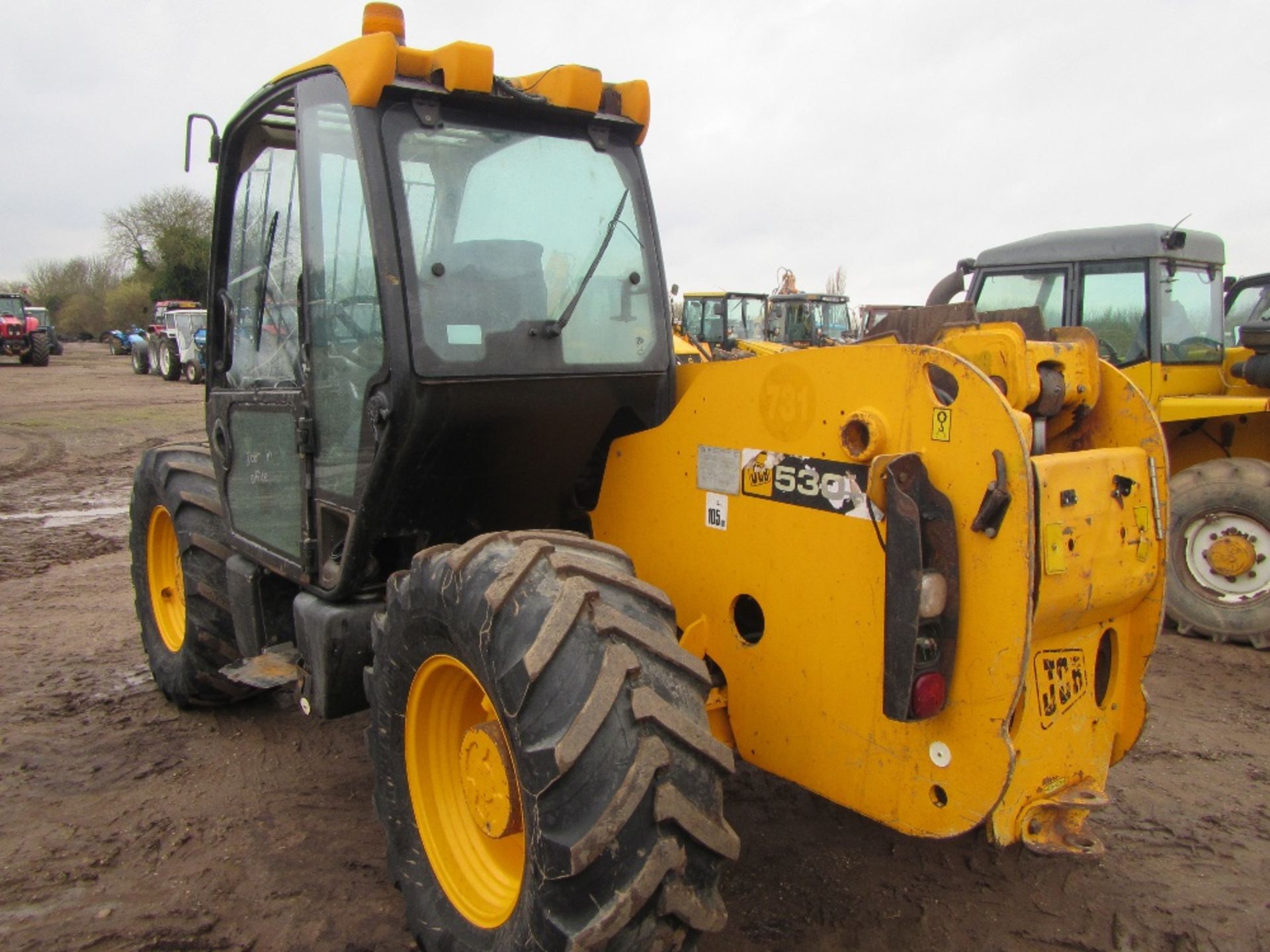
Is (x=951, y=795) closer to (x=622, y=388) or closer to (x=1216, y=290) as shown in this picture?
(x=622, y=388)

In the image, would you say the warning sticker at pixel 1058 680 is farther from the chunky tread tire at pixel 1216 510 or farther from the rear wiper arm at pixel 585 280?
the chunky tread tire at pixel 1216 510

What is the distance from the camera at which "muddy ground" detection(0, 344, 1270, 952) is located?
2850mm

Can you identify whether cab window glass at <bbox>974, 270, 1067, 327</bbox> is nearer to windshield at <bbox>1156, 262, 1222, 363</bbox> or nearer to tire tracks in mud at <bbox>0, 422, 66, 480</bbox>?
windshield at <bbox>1156, 262, 1222, 363</bbox>

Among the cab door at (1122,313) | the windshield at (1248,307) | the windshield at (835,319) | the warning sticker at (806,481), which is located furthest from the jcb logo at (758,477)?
the windshield at (835,319)

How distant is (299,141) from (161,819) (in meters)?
2.44

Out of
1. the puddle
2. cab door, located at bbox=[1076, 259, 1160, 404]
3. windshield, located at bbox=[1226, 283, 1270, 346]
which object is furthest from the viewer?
the puddle

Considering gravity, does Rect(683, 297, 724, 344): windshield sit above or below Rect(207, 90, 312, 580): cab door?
above

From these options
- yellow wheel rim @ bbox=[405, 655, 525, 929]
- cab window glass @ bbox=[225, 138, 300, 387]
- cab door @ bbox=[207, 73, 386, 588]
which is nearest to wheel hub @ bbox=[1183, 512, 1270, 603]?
yellow wheel rim @ bbox=[405, 655, 525, 929]

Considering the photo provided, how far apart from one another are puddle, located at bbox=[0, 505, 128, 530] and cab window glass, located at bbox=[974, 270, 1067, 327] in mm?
8013

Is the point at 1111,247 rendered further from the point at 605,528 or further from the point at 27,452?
the point at 27,452

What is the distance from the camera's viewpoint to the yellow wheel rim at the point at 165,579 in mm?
4684

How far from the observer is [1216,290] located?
7309mm

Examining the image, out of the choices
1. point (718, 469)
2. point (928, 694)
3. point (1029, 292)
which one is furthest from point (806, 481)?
point (1029, 292)

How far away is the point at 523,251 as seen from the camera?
9.13ft
